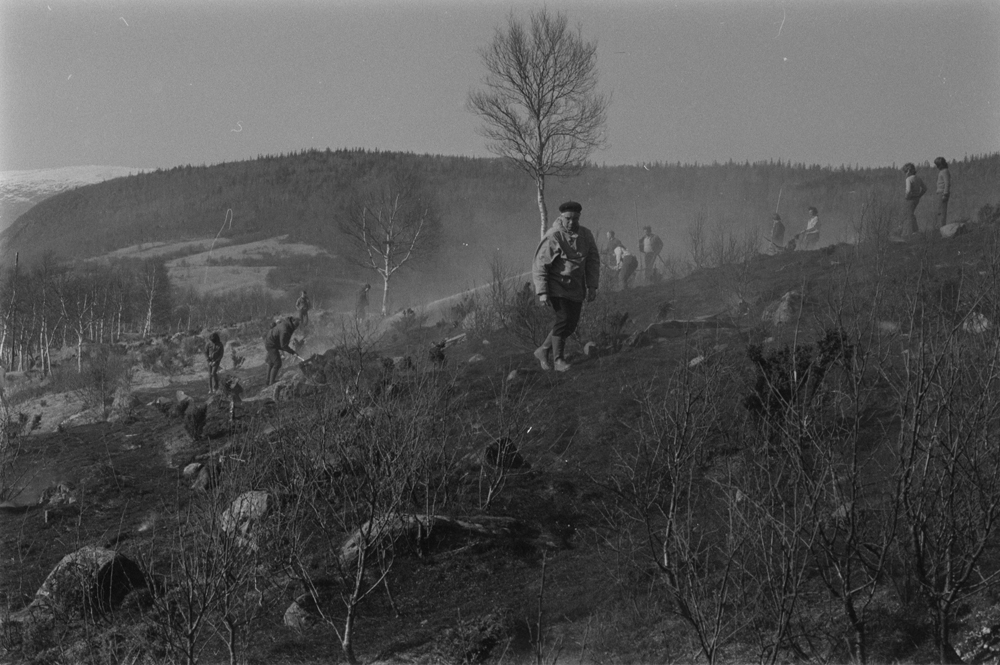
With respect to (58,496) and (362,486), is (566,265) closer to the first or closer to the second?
(362,486)

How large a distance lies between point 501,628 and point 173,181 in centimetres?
8442

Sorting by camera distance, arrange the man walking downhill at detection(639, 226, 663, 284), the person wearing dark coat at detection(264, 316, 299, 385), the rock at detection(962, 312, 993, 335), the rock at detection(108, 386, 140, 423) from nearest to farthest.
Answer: the rock at detection(962, 312, 993, 335) → the rock at detection(108, 386, 140, 423) → the person wearing dark coat at detection(264, 316, 299, 385) → the man walking downhill at detection(639, 226, 663, 284)

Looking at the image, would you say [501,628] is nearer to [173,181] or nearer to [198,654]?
[198,654]

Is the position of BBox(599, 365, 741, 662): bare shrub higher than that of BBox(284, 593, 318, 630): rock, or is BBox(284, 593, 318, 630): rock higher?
BBox(599, 365, 741, 662): bare shrub

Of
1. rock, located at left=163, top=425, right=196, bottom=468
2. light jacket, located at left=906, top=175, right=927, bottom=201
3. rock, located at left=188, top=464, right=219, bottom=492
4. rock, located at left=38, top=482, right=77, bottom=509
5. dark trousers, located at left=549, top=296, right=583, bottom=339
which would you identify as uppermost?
light jacket, located at left=906, top=175, right=927, bottom=201

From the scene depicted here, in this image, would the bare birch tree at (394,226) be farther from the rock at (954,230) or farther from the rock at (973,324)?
the rock at (973,324)

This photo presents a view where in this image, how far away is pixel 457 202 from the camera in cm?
6381

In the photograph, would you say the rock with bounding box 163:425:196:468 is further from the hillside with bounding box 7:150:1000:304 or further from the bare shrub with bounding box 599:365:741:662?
the hillside with bounding box 7:150:1000:304

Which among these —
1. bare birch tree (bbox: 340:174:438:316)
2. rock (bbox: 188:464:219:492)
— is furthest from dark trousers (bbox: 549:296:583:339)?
bare birch tree (bbox: 340:174:438:316)

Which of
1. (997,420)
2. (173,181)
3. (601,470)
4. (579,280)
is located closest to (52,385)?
(579,280)

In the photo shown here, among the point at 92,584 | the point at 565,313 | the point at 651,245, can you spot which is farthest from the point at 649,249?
the point at 92,584

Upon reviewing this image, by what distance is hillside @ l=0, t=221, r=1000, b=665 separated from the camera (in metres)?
5.14

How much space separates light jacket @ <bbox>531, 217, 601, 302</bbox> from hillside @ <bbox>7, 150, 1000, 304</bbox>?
20748mm

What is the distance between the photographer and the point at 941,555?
502cm
